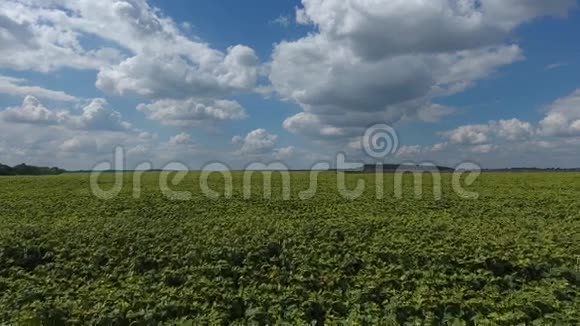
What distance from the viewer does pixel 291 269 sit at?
26.6 feet

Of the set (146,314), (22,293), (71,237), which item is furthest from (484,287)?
(71,237)

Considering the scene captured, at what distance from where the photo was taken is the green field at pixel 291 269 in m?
6.12

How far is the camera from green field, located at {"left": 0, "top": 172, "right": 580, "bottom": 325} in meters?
6.12

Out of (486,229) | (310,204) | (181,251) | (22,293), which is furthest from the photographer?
(310,204)

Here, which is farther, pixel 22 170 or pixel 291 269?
pixel 22 170

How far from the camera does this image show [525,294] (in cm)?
630

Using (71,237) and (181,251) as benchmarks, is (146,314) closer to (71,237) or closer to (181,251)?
(181,251)

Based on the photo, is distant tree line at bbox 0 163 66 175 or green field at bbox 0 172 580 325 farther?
distant tree line at bbox 0 163 66 175

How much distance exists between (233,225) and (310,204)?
578 centimetres

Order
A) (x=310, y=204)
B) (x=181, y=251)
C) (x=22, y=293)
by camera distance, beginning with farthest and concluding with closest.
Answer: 1. (x=310, y=204)
2. (x=181, y=251)
3. (x=22, y=293)

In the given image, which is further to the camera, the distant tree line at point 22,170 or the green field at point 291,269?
the distant tree line at point 22,170

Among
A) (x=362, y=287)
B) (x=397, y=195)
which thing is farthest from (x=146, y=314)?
(x=397, y=195)

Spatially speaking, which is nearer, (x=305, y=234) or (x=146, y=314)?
(x=146, y=314)

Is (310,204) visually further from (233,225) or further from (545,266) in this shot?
(545,266)
